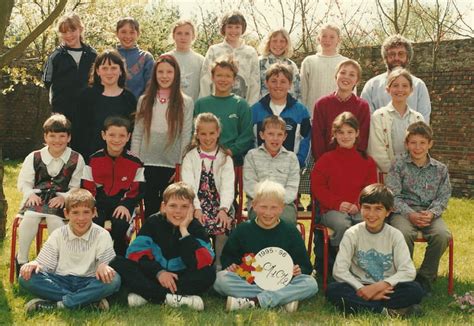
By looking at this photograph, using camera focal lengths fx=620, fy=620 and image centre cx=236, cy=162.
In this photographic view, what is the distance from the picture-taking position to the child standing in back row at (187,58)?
633cm

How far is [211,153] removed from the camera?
17.8ft

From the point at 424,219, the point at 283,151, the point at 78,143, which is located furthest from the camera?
the point at 78,143

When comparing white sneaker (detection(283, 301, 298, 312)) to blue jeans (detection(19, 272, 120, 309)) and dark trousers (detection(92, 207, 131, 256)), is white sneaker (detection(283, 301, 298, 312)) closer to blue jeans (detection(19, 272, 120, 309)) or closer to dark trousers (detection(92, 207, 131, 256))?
blue jeans (detection(19, 272, 120, 309))

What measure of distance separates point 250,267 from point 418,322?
1.27 meters

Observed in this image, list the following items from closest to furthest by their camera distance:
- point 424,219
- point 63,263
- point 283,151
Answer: point 63,263 < point 424,219 < point 283,151

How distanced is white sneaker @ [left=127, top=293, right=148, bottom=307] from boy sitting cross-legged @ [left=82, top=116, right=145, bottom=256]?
71 centimetres

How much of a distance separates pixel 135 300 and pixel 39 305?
0.67 metres

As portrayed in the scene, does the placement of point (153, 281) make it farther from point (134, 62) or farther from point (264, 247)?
point (134, 62)

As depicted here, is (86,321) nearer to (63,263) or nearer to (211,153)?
(63,263)

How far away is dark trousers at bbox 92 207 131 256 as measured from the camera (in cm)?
507

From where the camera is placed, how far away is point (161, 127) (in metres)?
5.79

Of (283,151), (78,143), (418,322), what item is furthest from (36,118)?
(418,322)

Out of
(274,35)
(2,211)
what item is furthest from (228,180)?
(2,211)

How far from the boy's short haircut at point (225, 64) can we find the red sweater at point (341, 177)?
118cm
